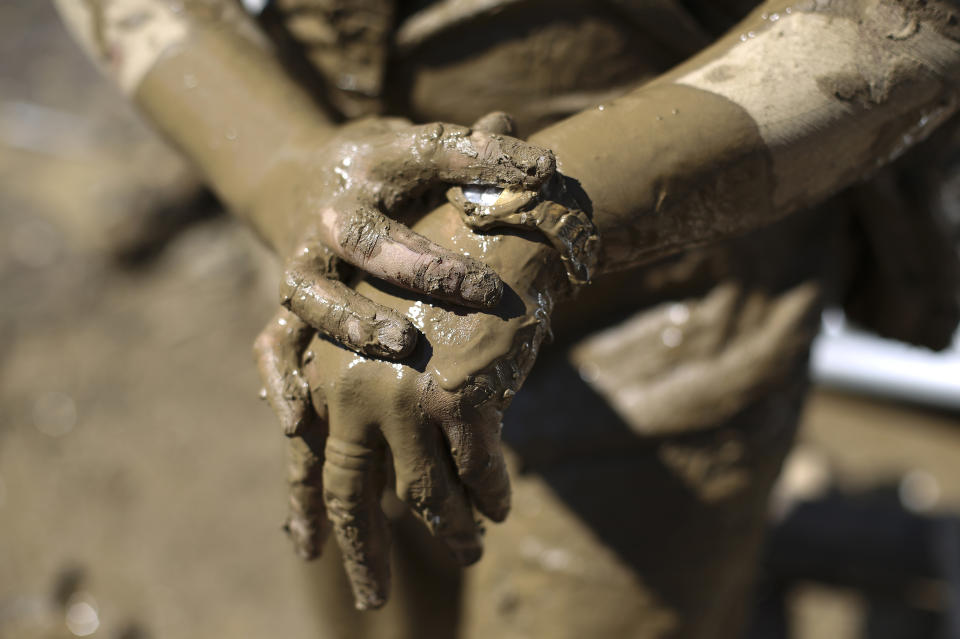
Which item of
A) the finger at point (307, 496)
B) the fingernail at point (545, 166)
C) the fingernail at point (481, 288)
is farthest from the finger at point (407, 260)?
the finger at point (307, 496)

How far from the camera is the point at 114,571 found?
2.60 meters

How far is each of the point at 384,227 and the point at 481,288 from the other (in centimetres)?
13

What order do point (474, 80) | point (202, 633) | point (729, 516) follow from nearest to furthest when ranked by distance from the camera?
point (474, 80), point (729, 516), point (202, 633)

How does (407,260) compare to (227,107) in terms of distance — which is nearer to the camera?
(407,260)

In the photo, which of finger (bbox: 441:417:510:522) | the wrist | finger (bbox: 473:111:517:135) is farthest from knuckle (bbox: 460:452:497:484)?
the wrist

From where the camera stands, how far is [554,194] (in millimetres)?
930

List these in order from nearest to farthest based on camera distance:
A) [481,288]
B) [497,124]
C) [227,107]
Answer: [481,288] < [497,124] < [227,107]

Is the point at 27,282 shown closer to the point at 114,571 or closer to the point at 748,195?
the point at 114,571

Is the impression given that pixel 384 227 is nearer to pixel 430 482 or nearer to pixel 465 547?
pixel 430 482

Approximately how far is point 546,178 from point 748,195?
0.29 meters

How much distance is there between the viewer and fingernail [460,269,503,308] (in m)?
0.87

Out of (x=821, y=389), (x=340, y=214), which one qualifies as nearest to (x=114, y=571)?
(x=340, y=214)

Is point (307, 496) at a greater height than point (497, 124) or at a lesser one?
lesser

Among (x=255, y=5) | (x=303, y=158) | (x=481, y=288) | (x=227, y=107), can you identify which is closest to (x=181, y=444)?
(x=255, y=5)
